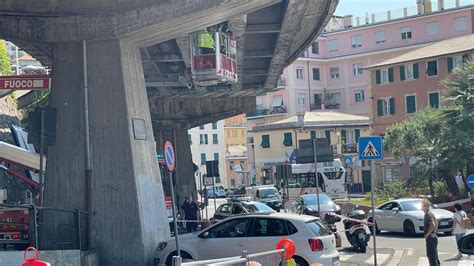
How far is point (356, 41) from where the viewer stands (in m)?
87.6

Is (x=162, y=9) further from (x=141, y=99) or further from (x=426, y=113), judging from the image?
(x=426, y=113)

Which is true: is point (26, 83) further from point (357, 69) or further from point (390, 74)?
point (357, 69)

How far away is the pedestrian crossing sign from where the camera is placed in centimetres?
1886

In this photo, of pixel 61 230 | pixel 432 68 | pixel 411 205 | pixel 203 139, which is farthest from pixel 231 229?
pixel 203 139

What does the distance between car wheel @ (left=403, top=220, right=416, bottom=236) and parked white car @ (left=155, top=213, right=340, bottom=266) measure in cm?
1166

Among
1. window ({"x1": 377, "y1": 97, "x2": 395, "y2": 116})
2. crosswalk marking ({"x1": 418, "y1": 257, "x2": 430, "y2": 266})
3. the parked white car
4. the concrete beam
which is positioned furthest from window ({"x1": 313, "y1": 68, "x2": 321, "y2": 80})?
the parked white car

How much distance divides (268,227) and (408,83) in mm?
52870

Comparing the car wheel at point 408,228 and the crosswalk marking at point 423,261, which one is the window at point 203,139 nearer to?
the car wheel at point 408,228

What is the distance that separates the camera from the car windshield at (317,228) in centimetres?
1658

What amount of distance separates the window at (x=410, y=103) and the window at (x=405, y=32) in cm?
1517

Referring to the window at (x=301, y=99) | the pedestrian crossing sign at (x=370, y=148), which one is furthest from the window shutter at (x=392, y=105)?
the pedestrian crossing sign at (x=370, y=148)

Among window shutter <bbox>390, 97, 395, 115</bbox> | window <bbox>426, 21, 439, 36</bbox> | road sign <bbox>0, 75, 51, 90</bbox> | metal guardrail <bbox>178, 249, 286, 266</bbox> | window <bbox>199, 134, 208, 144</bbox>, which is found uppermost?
window <bbox>426, 21, 439, 36</bbox>

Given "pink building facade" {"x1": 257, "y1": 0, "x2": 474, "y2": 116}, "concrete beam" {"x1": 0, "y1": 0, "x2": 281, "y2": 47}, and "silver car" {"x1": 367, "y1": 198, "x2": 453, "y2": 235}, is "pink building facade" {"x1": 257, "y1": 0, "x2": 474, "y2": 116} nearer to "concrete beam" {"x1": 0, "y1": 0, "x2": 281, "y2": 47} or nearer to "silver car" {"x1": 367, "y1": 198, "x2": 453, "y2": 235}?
"silver car" {"x1": 367, "y1": 198, "x2": 453, "y2": 235}

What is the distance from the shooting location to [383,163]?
71.5m
